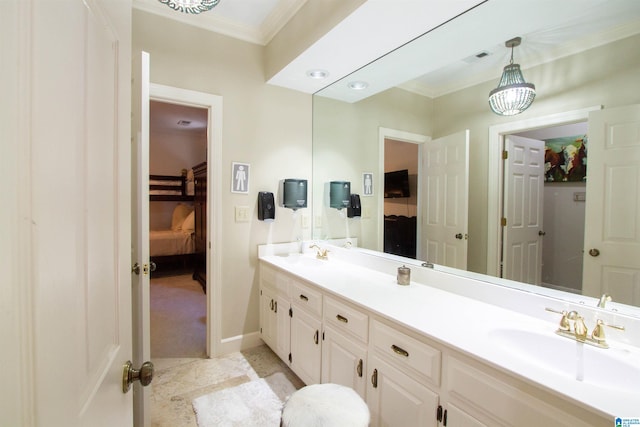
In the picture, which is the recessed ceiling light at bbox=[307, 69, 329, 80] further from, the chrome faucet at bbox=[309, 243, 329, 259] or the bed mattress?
the bed mattress

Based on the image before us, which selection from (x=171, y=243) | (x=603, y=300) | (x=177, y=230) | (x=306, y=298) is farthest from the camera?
(x=177, y=230)

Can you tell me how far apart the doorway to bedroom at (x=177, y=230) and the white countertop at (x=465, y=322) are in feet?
5.33

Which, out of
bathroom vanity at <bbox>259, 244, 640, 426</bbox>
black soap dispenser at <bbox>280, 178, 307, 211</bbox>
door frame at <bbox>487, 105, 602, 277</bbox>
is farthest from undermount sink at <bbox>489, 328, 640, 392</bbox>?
black soap dispenser at <bbox>280, 178, 307, 211</bbox>

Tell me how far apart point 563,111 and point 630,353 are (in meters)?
1.03

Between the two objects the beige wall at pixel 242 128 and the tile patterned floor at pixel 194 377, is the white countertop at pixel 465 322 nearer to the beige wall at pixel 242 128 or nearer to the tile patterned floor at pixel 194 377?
the beige wall at pixel 242 128

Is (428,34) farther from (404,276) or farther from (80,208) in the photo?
(80,208)

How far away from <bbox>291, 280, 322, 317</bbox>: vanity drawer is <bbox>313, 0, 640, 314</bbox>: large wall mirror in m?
0.72

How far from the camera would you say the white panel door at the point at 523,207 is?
156 cm

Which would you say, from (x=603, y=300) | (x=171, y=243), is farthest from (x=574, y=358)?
(x=171, y=243)

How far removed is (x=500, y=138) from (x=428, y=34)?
0.79 metres

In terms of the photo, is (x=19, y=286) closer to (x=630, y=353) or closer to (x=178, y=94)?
(x=630, y=353)

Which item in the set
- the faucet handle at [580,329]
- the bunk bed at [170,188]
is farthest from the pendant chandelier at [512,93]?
the bunk bed at [170,188]

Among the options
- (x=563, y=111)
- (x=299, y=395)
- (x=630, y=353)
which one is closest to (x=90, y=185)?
(x=299, y=395)

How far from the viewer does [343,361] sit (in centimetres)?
168
